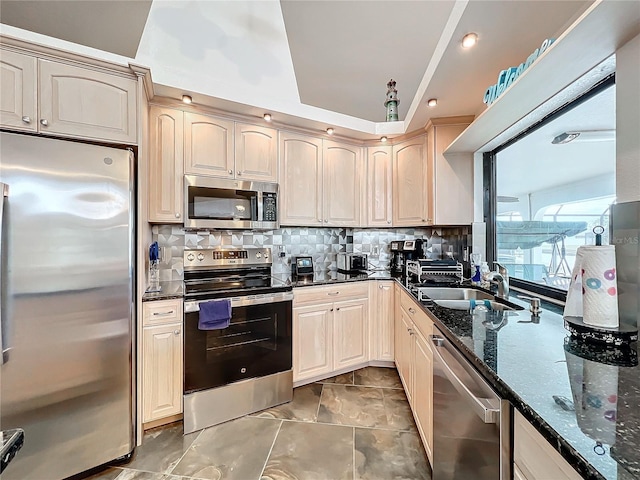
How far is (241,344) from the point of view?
6.58 ft

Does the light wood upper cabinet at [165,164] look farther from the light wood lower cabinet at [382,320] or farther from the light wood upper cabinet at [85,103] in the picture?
the light wood lower cabinet at [382,320]

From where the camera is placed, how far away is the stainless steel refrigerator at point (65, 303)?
133 centimetres

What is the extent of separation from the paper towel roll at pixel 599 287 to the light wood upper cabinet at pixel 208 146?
2.27 metres

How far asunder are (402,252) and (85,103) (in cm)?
278

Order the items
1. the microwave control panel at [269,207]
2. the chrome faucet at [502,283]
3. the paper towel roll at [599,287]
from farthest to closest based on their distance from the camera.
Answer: the microwave control panel at [269,207] < the chrome faucet at [502,283] < the paper towel roll at [599,287]

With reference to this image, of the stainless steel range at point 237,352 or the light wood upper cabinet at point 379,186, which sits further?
the light wood upper cabinet at point 379,186

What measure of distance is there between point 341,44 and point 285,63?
1.74 feet

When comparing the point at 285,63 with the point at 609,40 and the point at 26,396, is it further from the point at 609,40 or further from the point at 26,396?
the point at 26,396

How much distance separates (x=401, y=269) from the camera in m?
3.02

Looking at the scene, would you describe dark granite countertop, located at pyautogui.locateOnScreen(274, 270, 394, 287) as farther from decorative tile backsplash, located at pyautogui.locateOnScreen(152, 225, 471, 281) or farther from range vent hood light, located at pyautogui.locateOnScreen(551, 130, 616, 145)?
range vent hood light, located at pyautogui.locateOnScreen(551, 130, 616, 145)

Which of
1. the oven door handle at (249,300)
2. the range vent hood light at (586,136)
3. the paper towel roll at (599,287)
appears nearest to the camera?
the paper towel roll at (599,287)

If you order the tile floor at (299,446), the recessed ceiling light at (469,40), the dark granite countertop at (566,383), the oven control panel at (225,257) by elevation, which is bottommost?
the tile floor at (299,446)

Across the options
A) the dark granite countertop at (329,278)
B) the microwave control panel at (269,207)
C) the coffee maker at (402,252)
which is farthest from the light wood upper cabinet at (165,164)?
the coffee maker at (402,252)

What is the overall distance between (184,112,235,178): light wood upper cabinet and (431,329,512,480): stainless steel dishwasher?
2.01m
